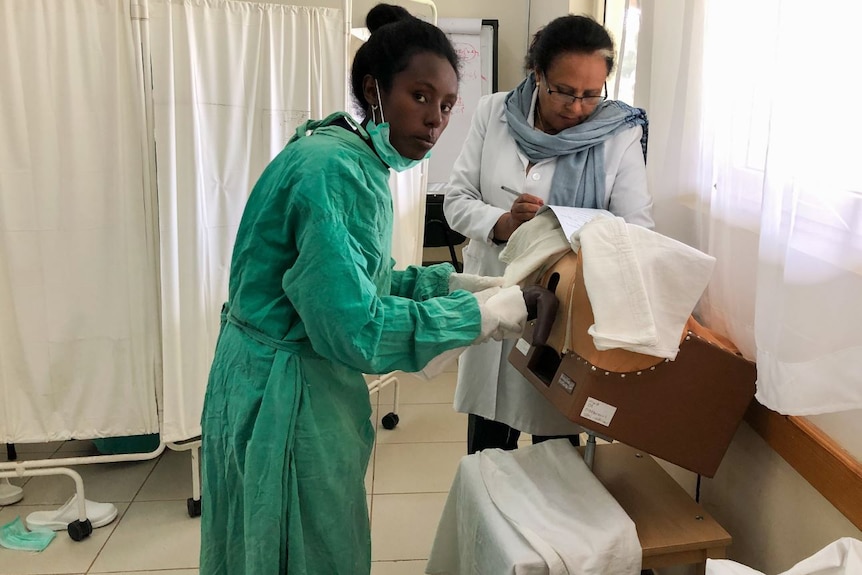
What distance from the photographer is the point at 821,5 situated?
913mm

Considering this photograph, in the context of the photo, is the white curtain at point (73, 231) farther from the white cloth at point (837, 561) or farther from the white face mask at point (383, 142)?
the white cloth at point (837, 561)

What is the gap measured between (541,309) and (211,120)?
132 centimetres

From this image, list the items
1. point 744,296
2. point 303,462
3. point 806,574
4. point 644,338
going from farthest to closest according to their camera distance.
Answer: point 744,296 < point 303,462 < point 644,338 < point 806,574

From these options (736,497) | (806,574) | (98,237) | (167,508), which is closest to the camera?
(806,574)

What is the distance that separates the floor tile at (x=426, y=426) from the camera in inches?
102

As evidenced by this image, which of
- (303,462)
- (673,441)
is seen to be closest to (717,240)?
(673,441)

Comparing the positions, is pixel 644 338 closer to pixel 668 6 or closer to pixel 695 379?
pixel 695 379

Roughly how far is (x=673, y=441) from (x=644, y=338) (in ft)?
0.97

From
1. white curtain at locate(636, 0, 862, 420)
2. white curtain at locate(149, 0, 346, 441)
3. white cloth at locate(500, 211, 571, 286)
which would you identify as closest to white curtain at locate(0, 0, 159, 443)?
white curtain at locate(149, 0, 346, 441)

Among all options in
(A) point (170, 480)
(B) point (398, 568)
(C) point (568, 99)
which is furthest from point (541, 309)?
(A) point (170, 480)

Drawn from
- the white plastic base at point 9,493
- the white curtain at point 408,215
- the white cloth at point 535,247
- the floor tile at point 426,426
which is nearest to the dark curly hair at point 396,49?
the white cloth at point 535,247

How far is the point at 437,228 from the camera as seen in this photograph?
3.46m

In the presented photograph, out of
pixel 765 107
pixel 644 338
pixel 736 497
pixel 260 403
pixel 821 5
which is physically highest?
pixel 821 5

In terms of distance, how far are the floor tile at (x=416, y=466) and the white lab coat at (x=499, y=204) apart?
31.5 inches
